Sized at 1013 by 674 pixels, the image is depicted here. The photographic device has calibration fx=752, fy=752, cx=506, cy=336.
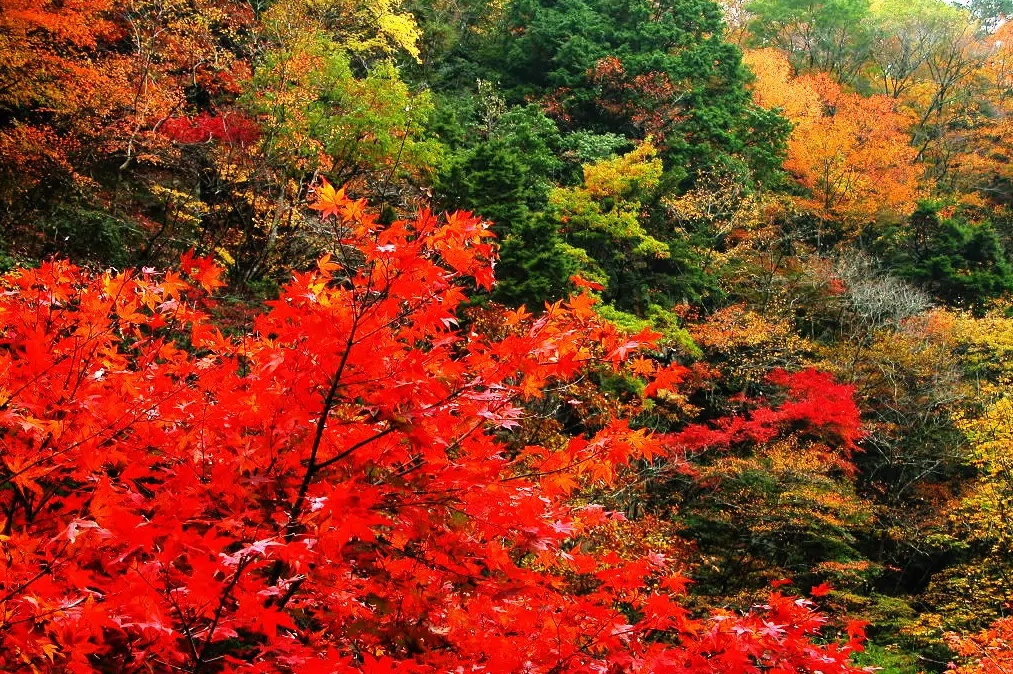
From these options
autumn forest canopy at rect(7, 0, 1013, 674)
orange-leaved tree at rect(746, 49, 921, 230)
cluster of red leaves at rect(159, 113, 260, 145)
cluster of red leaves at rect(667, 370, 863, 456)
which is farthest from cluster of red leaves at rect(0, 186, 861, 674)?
orange-leaved tree at rect(746, 49, 921, 230)

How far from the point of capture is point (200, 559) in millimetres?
2311

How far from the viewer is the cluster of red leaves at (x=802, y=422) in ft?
43.8

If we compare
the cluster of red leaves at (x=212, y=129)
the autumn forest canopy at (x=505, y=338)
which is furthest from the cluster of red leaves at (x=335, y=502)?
the cluster of red leaves at (x=212, y=129)

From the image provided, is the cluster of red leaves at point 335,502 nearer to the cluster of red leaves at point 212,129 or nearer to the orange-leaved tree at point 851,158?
the cluster of red leaves at point 212,129

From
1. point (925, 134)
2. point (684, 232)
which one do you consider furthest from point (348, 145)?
point (925, 134)

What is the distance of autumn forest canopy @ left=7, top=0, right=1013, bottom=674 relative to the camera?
8.70ft

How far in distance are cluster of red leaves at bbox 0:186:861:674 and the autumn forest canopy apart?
0.02 metres

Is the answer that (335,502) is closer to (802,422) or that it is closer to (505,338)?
(505,338)

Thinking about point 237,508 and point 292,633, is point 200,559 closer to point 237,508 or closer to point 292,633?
point 237,508

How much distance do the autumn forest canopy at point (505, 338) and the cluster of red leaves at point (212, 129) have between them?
0.21 feet

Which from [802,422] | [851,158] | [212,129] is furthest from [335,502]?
[851,158]

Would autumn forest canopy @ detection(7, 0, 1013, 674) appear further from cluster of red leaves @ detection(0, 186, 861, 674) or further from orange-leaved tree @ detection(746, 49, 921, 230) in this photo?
orange-leaved tree @ detection(746, 49, 921, 230)

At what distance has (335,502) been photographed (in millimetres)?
2205

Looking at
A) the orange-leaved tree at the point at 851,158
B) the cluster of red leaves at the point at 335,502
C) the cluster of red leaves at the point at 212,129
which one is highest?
the orange-leaved tree at the point at 851,158
